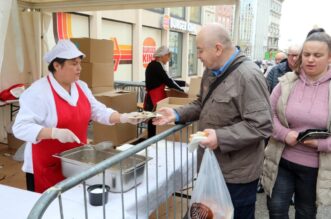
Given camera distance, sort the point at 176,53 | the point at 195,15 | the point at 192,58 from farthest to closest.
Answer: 1. the point at 192,58
2. the point at 195,15
3. the point at 176,53

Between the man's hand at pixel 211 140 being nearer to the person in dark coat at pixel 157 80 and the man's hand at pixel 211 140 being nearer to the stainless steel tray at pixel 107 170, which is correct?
the stainless steel tray at pixel 107 170

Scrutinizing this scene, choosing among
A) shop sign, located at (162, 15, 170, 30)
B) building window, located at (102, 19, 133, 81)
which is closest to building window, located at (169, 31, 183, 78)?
shop sign, located at (162, 15, 170, 30)

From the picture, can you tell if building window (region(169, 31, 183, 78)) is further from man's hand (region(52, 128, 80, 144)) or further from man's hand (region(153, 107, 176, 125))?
man's hand (region(52, 128, 80, 144))

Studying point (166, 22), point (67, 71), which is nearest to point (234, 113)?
point (67, 71)

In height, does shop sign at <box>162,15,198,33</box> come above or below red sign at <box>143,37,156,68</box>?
above

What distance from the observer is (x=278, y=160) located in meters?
2.01

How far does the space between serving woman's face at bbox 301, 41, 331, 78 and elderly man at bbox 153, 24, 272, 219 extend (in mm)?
423

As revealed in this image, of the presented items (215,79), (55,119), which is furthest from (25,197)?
(215,79)

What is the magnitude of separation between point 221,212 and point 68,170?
924 millimetres

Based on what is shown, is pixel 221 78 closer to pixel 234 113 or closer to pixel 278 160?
pixel 234 113

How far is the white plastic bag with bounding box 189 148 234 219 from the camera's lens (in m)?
1.67

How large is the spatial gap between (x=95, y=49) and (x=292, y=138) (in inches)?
154

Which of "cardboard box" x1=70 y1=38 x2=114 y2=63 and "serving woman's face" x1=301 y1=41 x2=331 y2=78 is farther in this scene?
"cardboard box" x1=70 y1=38 x2=114 y2=63

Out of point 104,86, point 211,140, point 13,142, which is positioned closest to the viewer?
point 211,140
